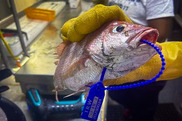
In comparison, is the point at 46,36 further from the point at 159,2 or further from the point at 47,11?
the point at 159,2

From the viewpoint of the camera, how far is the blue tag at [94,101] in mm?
316

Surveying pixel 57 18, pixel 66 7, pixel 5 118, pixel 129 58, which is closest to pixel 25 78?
pixel 5 118

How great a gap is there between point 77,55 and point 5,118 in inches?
14.8

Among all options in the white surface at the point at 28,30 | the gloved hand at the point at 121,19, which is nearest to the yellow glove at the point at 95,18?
the gloved hand at the point at 121,19

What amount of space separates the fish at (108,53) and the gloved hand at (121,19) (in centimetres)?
2

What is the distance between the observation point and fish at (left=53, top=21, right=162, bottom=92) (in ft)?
0.89

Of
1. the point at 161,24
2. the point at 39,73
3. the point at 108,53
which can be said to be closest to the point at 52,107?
the point at 39,73

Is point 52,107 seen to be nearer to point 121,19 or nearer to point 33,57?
point 33,57

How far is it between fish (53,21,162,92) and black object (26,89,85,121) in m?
0.33

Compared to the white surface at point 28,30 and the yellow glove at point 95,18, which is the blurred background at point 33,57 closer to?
the white surface at point 28,30

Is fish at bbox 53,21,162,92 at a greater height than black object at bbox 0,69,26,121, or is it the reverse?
fish at bbox 53,21,162,92

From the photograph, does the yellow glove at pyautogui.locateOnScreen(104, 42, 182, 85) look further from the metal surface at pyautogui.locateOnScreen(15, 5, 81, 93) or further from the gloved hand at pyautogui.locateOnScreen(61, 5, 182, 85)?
the metal surface at pyautogui.locateOnScreen(15, 5, 81, 93)

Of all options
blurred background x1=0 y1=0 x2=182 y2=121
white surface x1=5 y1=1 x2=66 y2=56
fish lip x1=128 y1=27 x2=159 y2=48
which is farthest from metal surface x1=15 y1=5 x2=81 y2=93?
fish lip x1=128 y1=27 x2=159 y2=48

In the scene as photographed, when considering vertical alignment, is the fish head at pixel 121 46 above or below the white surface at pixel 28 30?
above
